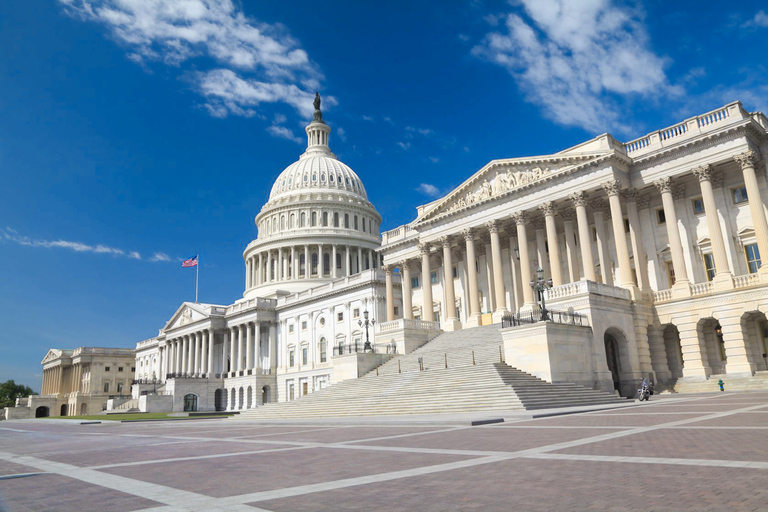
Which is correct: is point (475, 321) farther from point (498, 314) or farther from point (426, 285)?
point (426, 285)

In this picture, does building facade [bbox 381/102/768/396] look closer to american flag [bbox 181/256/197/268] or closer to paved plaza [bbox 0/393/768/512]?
paved plaza [bbox 0/393/768/512]

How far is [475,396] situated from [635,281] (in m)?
23.3

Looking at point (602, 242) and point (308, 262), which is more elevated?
point (308, 262)

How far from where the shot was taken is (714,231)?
133 ft

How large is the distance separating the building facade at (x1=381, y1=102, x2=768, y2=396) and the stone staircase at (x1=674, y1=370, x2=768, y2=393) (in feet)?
2.04

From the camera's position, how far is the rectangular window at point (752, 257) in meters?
41.4

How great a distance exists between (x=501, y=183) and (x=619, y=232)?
1213 cm

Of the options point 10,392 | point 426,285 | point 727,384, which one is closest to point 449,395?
point 727,384

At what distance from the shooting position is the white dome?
120188 mm

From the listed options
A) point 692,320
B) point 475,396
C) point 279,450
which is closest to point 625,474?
point 279,450

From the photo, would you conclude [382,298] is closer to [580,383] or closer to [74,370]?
[580,383]

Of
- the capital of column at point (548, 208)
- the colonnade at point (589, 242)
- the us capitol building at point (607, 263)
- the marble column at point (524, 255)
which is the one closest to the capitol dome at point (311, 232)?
the us capitol building at point (607, 263)

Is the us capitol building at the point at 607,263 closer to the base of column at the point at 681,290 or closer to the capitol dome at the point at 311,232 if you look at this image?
the base of column at the point at 681,290

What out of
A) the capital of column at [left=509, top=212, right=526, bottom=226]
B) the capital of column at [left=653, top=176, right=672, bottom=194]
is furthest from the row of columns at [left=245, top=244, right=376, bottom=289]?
the capital of column at [left=653, top=176, right=672, bottom=194]
